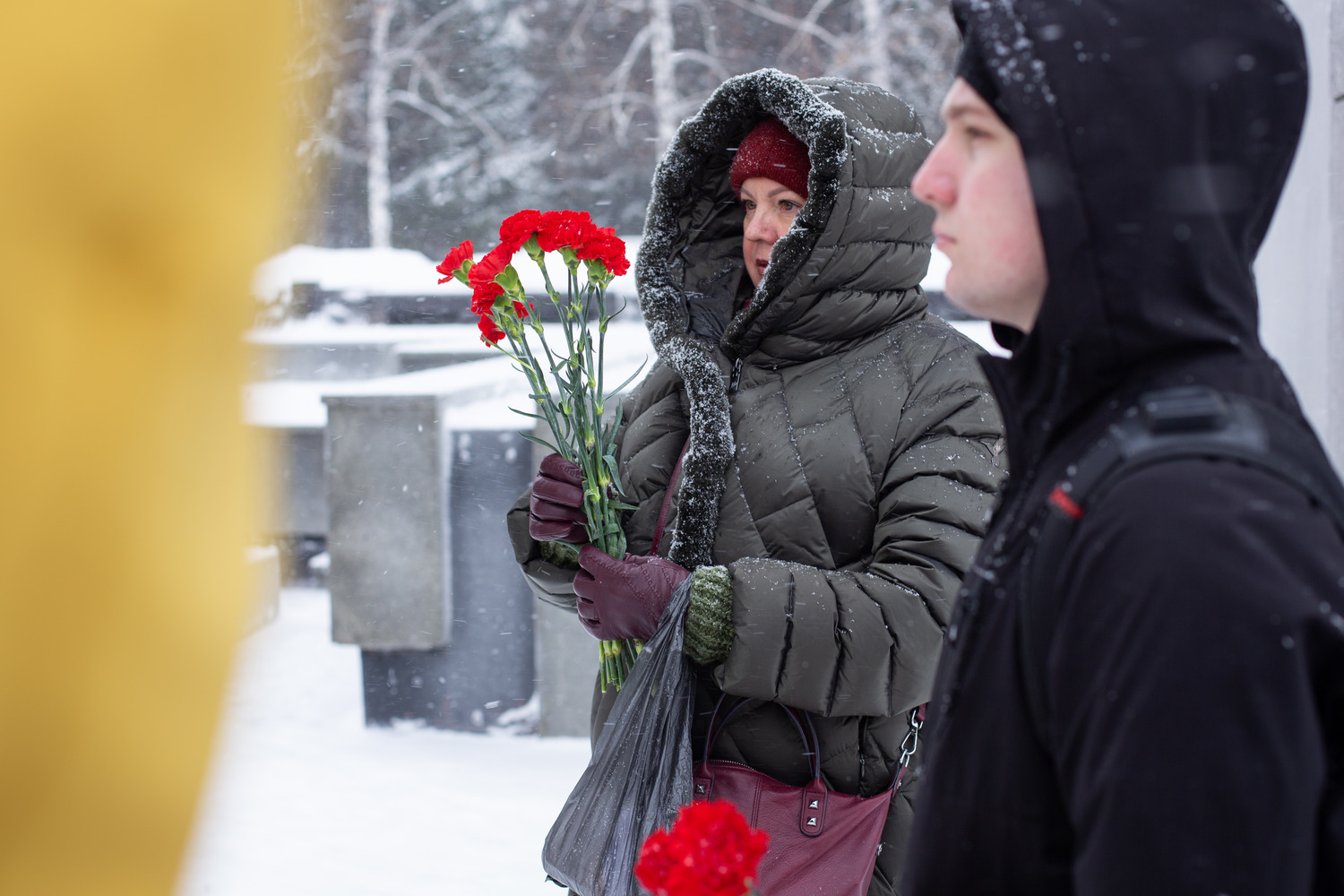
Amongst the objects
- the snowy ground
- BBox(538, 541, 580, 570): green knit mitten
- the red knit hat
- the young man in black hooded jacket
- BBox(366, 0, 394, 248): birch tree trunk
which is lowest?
the snowy ground

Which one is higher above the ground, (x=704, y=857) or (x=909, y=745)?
(x=704, y=857)

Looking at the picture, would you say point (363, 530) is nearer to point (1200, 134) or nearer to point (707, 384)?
point (707, 384)

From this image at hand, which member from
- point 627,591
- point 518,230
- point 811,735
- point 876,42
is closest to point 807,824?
point 811,735

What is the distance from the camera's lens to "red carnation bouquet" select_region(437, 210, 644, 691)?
1.67 m

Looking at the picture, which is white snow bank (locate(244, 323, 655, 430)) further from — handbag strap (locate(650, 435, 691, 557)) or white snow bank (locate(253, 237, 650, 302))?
white snow bank (locate(253, 237, 650, 302))

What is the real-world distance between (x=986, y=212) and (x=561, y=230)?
96 cm

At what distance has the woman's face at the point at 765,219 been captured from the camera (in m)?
1.96

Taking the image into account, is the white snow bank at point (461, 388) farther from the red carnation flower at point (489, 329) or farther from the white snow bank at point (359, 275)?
the white snow bank at point (359, 275)

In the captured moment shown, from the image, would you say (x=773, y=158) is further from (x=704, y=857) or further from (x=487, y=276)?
(x=704, y=857)

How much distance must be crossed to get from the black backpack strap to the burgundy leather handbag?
946 mm

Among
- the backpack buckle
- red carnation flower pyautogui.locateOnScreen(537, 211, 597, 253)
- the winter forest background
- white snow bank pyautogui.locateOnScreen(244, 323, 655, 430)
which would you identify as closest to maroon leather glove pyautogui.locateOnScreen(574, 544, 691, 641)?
red carnation flower pyautogui.locateOnScreen(537, 211, 597, 253)

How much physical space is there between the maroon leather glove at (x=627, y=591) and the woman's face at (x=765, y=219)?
61cm

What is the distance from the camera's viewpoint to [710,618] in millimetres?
1631

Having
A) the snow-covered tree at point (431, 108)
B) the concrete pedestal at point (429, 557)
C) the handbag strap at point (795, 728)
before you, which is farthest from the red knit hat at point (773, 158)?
the snow-covered tree at point (431, 108)
